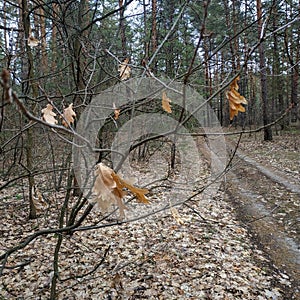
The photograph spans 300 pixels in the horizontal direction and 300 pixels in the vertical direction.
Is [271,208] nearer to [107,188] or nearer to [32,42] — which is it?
[32,42]

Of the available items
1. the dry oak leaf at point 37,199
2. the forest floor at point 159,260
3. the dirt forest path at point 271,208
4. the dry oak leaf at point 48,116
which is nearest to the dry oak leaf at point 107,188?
the dry oak leaf at point 48,116

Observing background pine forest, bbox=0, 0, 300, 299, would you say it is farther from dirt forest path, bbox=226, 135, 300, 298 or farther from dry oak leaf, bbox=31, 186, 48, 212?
dirt forest path, bbox=226, 135, 300, 298

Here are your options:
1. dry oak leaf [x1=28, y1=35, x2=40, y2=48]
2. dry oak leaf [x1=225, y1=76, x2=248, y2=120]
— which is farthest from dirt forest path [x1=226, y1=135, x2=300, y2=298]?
dry oak leaf [x1=28, y1=35, x2=40, y2=48]

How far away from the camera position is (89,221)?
4.86m

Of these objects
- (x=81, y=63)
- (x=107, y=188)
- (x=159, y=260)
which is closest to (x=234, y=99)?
(x=107, y=188)

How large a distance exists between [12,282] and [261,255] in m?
3.14

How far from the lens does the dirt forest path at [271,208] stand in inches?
150

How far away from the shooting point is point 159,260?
12.3 feet

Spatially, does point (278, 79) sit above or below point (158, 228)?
above

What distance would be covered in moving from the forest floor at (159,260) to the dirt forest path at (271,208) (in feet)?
0.12

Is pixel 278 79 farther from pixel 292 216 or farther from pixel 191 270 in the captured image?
pixel 191 270

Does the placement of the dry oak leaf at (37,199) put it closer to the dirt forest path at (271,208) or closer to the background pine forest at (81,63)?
the background pine forest at (81,63)

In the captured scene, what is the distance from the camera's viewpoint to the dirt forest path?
3.82m

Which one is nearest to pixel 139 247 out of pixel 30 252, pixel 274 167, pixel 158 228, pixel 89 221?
pixel 158 228
